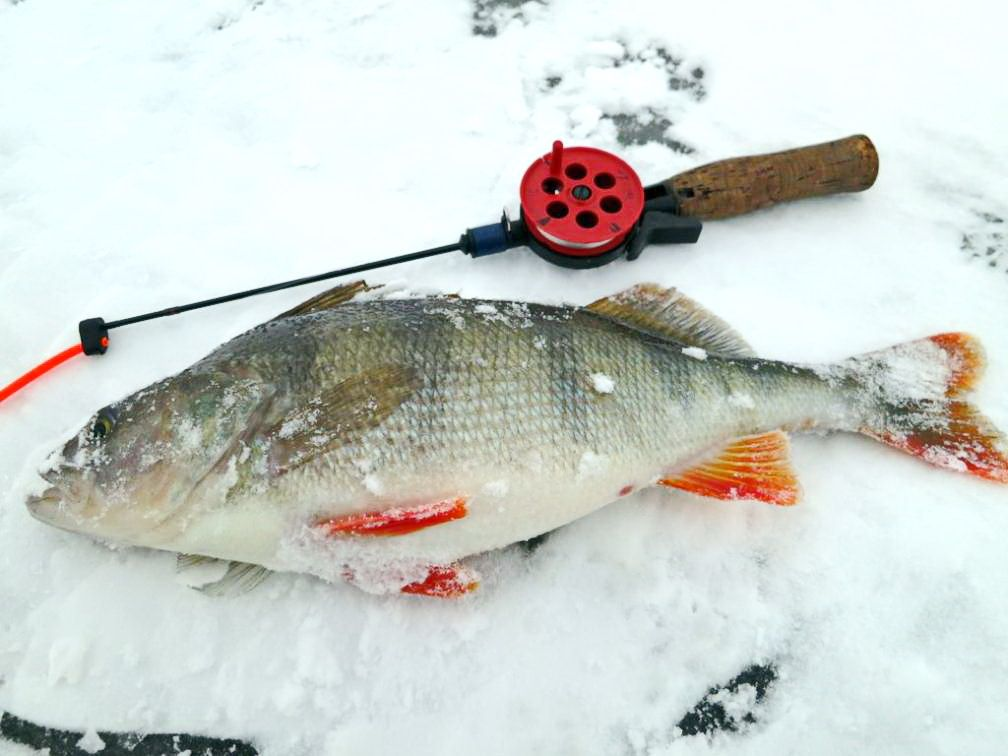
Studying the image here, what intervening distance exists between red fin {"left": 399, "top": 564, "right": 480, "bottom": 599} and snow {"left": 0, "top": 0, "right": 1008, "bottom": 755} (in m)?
0.09

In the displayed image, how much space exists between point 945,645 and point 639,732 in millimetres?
777

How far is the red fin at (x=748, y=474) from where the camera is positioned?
1707mm

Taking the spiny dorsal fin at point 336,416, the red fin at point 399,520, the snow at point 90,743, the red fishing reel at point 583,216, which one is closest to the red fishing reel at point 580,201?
the red fishing reel at point 583,216

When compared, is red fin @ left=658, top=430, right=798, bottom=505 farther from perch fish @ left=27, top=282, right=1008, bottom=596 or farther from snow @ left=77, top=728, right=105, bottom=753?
snow @ left=77, top=728, right=105, bottom=753

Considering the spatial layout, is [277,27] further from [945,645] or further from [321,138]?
[945,645]

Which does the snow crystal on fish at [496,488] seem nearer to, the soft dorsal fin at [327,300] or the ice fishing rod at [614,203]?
the soft dorsal fin at [327,300]

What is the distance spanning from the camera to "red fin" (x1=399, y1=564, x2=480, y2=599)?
1.62 m

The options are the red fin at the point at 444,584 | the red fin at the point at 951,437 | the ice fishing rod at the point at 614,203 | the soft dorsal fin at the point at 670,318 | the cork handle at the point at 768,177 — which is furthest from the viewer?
the cork handle at the point at 768,177

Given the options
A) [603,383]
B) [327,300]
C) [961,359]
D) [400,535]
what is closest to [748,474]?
[603,383]

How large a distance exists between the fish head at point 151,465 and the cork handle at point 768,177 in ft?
4.75

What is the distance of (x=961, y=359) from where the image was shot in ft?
6.16

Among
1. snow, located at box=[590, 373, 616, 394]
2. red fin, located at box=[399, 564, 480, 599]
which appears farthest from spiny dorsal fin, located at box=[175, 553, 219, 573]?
snow, located at box=[590, 373, 616, 394]

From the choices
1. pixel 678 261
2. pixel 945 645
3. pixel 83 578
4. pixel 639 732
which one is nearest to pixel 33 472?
pixel 83 578

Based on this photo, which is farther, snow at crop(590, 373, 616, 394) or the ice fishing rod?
the ice fishing rod
